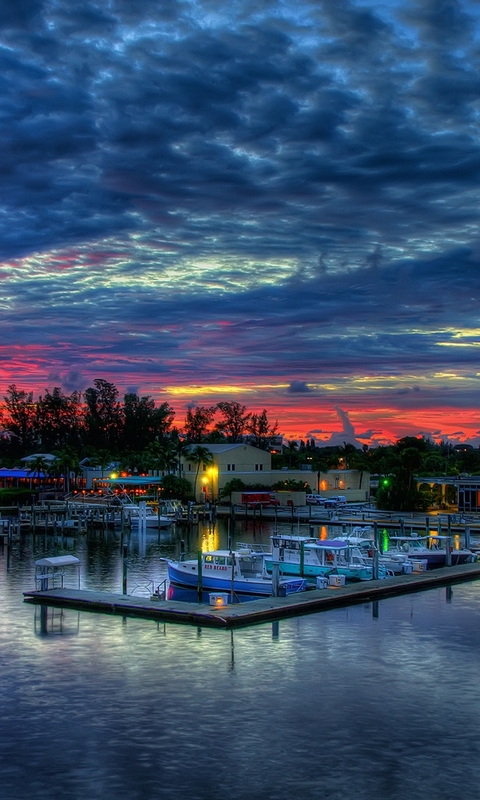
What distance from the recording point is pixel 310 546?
57469mm

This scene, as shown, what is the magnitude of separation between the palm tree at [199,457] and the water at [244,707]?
82228 mm

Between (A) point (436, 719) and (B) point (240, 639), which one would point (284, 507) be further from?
(A) point (436, 719)

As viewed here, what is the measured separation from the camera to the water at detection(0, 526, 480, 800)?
21188mm

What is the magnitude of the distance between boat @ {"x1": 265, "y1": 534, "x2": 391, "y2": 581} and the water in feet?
36.5

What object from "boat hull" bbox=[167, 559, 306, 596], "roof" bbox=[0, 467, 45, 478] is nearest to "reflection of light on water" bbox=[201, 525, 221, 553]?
"boat hull" bbox=[167, 559, 306, 596]

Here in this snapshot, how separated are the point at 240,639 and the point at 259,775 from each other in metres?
15.0

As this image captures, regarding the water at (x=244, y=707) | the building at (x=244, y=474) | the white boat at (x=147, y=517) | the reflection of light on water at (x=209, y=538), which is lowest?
the water at (x=244, y=707)

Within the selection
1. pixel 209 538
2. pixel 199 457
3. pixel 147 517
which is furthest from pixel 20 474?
pixel 209 538

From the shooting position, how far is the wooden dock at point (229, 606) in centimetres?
3878

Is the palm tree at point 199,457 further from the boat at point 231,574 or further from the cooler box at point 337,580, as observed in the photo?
the cooler box at point 337,580

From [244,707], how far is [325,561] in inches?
1207

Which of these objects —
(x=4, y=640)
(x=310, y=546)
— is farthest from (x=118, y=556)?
(x=4, y=640)

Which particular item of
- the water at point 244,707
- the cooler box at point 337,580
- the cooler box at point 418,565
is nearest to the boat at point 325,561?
the cooler box at point 418,565

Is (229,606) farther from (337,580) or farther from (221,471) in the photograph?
(221,471)
